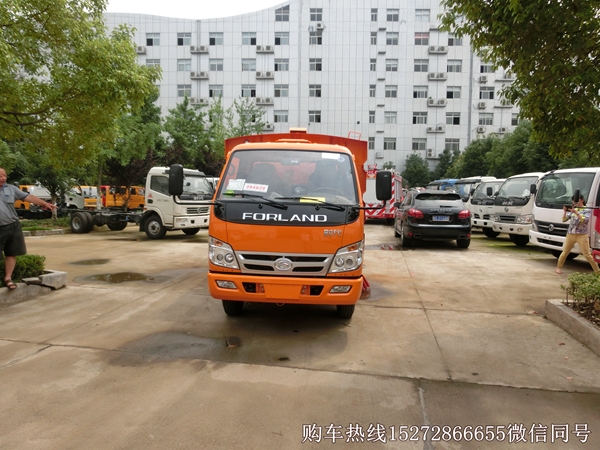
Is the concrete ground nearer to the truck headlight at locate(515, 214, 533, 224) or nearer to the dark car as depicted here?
the dark car

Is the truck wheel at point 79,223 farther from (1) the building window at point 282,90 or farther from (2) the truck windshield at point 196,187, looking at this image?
(1) the building window at point 282,90

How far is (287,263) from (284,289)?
11.0 inches

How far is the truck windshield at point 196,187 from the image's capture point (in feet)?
44.4

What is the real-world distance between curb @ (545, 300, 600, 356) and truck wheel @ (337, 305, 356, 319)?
254cm

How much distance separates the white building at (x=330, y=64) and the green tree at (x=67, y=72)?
3391 centimetres

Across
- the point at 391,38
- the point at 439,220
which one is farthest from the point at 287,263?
the point at 391,38

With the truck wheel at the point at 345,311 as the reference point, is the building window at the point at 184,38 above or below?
above

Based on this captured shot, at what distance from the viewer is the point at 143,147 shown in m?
18.5

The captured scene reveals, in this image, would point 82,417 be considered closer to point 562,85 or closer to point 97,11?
point 562,85

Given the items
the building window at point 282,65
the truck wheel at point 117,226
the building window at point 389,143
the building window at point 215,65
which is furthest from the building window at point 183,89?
the truck wheel at point 117,226

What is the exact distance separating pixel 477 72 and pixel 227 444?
47.1 metres

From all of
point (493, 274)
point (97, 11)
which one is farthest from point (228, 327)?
point (97, 11)

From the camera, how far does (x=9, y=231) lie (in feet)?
19.2

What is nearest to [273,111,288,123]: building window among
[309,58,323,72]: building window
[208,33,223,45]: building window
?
[309,58,323,72]: building window
